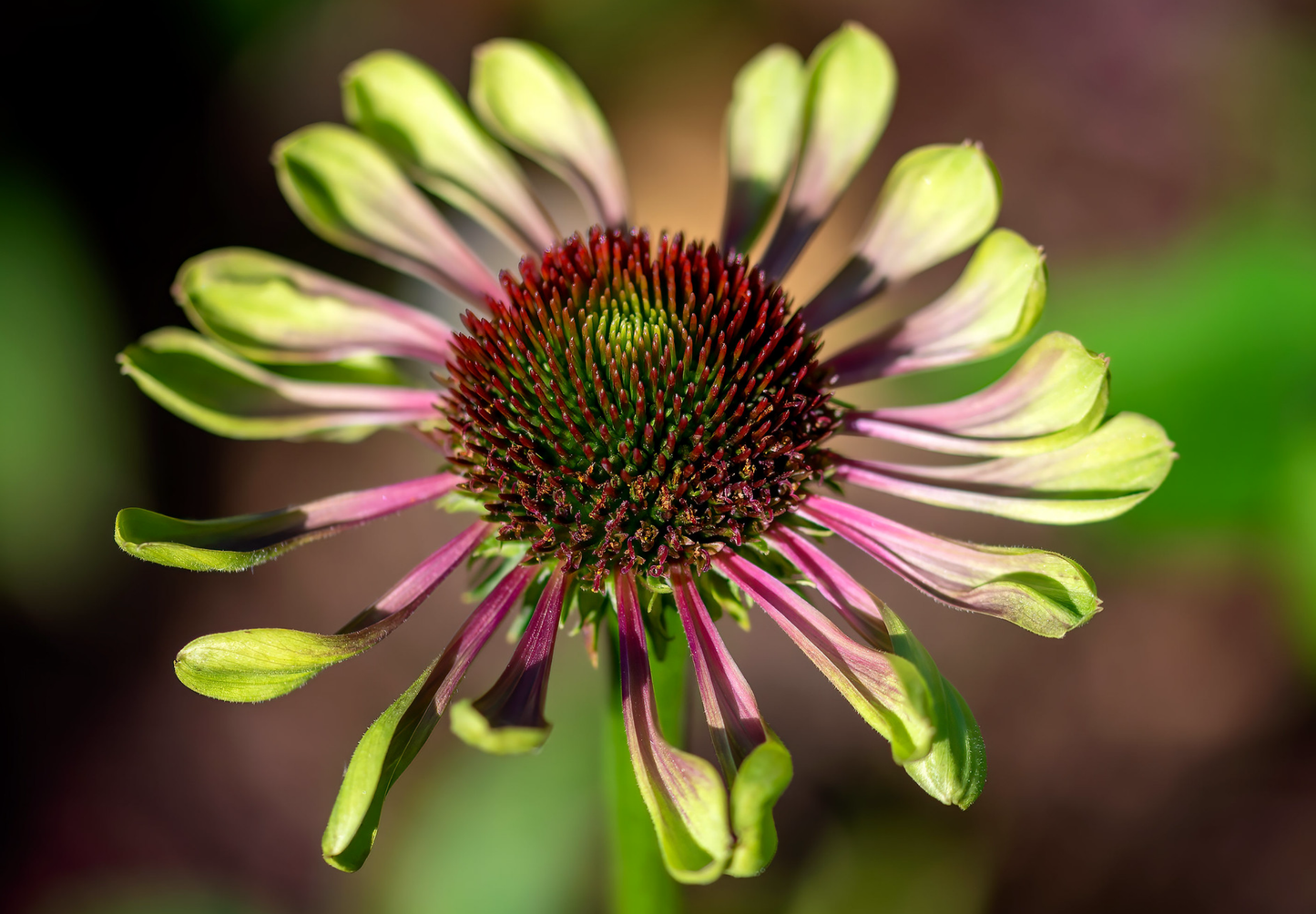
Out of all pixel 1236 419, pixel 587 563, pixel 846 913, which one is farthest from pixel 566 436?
pixel 1236 419

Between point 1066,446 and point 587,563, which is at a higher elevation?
point 1066,446

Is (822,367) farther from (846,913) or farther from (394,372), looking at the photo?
(846,913)

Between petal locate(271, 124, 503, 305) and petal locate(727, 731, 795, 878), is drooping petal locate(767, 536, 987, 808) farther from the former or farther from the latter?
petal locate(271, 124, 503, 305)

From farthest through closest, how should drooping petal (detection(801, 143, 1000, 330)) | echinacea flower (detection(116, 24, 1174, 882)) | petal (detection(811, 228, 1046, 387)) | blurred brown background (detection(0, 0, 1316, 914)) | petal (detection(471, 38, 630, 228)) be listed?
blurred brown background (detection(0, 0, 1316, 914)), petal (detection(471, 38, 630, 228)), drooping petal (detection(801, 143, 1000, 330)), petal (detection(811, 228, 1046, 387)), echinacea flower (detection(116, 24, 1174, 882))

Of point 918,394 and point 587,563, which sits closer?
point 587,563

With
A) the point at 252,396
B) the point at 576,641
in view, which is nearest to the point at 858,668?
the point at 252,396

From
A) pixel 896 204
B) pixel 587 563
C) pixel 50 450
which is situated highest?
pixel 896 204

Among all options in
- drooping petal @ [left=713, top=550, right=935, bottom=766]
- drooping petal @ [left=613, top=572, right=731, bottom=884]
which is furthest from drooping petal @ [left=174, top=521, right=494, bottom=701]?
drooping petal @ [left=713, top=550, right=935, bottom=766]

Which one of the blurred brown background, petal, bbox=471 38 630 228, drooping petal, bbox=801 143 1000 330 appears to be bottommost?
the blurred brown background

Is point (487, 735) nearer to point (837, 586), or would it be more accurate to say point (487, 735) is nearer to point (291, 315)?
point (837, 586)
